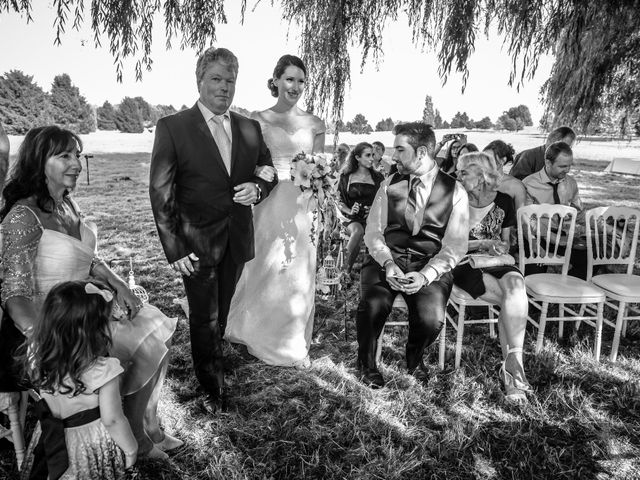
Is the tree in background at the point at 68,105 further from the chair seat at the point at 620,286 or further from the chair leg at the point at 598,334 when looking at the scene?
the chair leg at the point at 598,334

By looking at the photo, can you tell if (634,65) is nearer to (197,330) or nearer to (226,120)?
(226,120)

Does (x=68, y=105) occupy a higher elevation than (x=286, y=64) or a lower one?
higher

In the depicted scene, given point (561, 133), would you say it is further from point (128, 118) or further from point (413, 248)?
point (128, 118)

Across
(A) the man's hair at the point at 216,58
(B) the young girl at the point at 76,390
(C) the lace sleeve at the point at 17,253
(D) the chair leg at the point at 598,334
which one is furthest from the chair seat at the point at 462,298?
(C) the lace sleeve at the point at 17,253

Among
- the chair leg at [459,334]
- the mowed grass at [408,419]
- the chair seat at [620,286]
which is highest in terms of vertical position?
the chair seat at [620,286]

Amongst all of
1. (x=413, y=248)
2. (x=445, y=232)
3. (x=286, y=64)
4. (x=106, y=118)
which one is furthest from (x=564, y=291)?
(x=106, y=118)

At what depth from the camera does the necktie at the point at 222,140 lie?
9.20 feet

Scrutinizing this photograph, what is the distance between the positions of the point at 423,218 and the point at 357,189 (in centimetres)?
284

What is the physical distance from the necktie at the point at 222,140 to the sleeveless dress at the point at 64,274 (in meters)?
0.88

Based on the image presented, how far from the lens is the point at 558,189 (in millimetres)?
4707

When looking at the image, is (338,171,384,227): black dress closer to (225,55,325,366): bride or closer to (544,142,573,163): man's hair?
(544,142,573,163): man's hair

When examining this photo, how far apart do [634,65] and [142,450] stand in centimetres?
511

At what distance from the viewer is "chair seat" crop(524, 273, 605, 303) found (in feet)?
11.6

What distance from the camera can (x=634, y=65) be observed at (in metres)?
4.20
